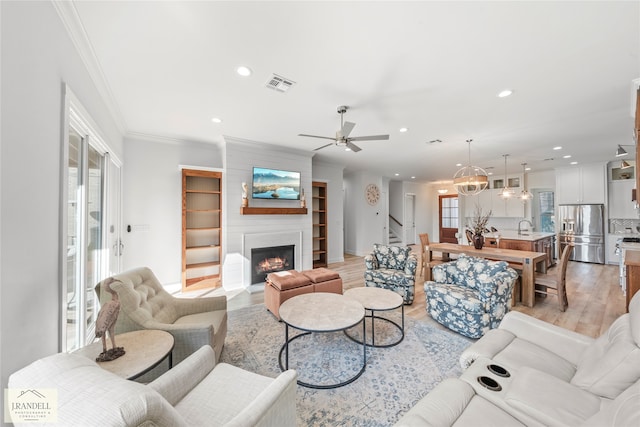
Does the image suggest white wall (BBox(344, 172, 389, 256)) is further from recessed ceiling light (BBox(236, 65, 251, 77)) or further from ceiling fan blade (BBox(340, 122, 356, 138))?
recessed ceiling light (BBox(236, 65, 251, 77))

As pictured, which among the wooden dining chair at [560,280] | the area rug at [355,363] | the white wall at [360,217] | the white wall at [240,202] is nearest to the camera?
the area rug at [355,363]

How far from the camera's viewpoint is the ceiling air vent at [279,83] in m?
2.37

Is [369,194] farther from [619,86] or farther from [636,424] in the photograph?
[636,424]

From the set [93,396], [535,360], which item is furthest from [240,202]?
[535,360]

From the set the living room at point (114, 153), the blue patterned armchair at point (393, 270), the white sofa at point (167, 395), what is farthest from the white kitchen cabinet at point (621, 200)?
the white sofa at point (167, 395)

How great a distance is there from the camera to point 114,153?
3.24 meters

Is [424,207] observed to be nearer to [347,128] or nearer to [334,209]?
[334,209]

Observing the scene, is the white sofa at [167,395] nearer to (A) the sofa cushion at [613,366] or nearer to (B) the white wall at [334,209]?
(A) the sofa cushion at [613,366]

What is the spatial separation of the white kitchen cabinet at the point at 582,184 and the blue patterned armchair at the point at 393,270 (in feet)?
20.3

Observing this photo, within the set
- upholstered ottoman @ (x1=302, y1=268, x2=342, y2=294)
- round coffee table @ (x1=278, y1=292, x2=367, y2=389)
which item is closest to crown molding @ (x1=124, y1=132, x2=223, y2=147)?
upholstered ottoman @ (x1=302, y1=268, x2=342, y2=294)

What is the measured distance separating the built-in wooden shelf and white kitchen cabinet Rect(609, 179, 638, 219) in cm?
794

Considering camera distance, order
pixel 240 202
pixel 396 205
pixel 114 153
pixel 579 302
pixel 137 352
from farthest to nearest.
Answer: pixel 396 205
pixel 240 202
pixel 579 302
pixel 114 153
pixel 137 352

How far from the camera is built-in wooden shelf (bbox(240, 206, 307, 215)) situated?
4.53 meters

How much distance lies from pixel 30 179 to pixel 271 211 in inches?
146
